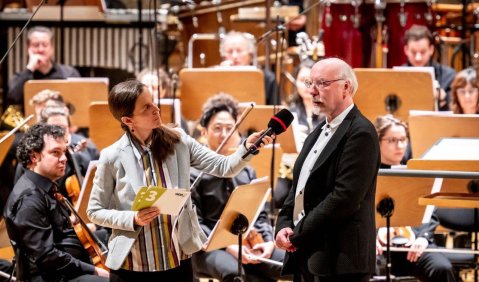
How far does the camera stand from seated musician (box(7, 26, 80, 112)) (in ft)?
23.6

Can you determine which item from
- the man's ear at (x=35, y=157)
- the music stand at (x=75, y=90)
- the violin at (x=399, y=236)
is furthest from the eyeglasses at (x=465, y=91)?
the man's ear at (x=35, y=157)

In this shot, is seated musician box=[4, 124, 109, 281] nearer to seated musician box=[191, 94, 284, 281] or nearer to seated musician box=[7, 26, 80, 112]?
seated musician box=[191, 94, 284, 281]

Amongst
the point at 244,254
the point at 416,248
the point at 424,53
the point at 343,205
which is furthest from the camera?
the point at 424,53

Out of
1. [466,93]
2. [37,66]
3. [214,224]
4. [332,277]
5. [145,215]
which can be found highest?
[37,66]

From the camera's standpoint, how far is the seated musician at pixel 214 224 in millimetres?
5070

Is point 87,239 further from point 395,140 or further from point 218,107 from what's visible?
point 395,140

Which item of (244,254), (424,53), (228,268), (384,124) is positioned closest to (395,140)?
(384,124)

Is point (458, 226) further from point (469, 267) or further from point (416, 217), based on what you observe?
point (416, 217)

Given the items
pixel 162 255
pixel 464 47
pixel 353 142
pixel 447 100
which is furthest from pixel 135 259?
pixel 464 47

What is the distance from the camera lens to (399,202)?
4.86 m

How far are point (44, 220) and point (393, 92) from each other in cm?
265

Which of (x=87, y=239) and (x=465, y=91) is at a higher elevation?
(x=465, y=91)

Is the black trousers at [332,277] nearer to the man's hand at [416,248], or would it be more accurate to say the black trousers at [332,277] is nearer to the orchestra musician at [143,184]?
the orchestra musician at [143,184]

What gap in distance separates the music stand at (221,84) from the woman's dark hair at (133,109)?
8.69ft
